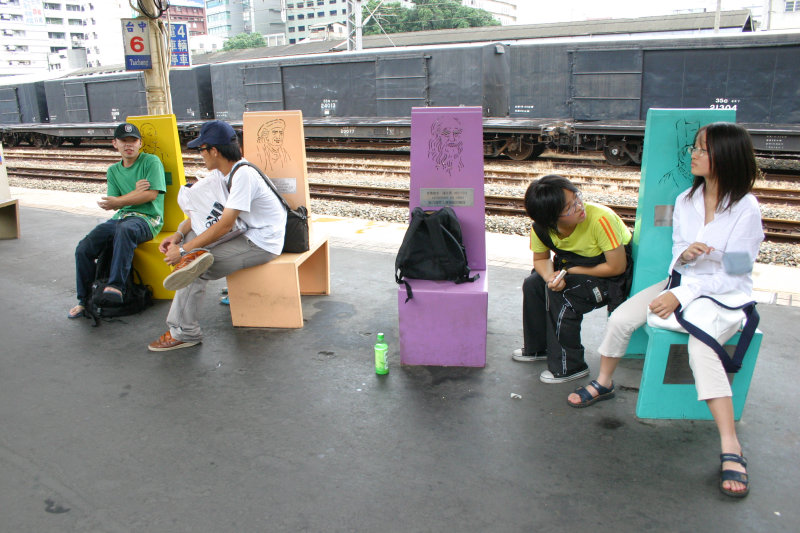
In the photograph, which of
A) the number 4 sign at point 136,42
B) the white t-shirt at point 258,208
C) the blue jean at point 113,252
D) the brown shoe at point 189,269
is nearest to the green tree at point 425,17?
the number 4 sign at point 136,42

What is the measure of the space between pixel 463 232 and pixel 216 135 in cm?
183

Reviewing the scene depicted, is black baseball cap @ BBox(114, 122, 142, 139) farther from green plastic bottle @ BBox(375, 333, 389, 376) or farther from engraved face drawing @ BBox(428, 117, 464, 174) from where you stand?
green plastic bottle @ BBox(375, 333, 389, 376)

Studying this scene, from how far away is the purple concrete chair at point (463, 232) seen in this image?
146 inches

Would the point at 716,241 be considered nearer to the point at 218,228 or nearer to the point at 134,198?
the point at 218,228

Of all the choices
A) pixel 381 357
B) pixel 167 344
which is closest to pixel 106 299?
pixel 167 344

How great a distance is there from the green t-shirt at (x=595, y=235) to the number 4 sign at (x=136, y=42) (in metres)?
6.56

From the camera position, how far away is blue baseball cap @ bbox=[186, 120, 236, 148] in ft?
13.5

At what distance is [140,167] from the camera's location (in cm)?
498

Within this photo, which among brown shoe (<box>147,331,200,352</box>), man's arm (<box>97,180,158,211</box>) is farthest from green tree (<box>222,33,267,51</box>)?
brown shoe (<box>147,331,200,352</box>)

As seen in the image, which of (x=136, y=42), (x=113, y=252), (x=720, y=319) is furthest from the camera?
(x=136, y=42)

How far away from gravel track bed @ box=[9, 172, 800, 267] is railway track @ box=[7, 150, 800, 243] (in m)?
0.31

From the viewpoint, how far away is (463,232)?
4.05 meters

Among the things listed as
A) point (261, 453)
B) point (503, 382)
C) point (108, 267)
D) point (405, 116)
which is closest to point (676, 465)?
point (503, 382)

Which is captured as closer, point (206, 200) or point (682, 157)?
point (682, 157)
